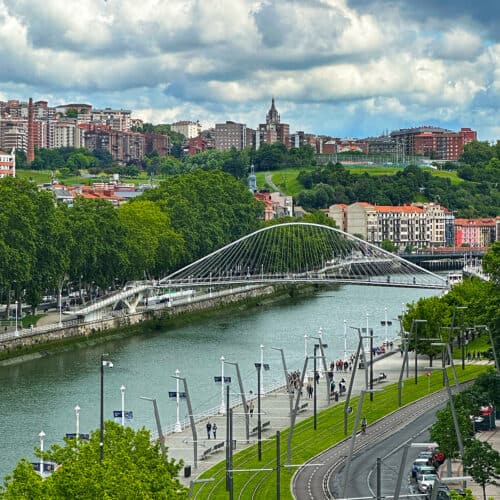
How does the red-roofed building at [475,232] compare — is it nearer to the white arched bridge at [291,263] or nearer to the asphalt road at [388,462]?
the white arched bridge at [291,263]

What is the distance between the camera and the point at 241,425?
4719cm

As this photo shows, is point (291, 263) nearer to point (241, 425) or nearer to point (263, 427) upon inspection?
point (241, 425)

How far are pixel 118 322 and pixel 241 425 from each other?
1189 inches

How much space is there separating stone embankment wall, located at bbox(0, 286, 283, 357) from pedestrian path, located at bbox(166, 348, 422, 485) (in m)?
14.0

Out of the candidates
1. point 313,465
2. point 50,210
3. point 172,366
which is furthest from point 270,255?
point 313,465

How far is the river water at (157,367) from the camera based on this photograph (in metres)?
48.2

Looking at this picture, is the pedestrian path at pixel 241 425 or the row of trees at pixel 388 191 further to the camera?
the row of trees at pixel 388 191

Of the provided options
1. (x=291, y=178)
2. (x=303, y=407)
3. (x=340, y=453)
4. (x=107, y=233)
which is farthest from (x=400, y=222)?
(x=340, y=453)

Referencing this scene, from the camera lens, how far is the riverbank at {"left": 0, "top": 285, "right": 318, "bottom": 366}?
213 ft

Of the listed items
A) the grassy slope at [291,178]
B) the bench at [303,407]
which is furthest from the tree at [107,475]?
the grassy slope at [291,178]

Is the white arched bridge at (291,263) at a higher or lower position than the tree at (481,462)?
higher

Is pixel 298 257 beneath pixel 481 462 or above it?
above

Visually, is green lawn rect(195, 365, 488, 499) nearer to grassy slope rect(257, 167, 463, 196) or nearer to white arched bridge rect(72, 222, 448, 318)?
white arched bridge rect(72, 222, 448, 318)

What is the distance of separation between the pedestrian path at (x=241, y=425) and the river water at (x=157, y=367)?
5.94ft
